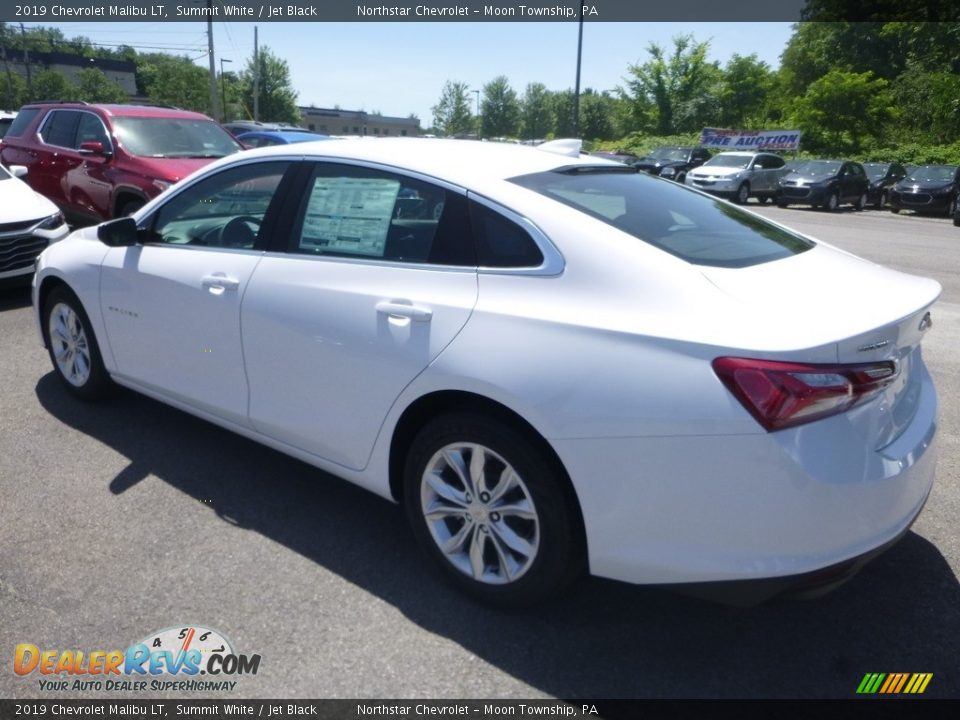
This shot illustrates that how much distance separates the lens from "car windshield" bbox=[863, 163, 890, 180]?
88.2 ft

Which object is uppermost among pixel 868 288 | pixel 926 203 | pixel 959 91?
pixel 959 91

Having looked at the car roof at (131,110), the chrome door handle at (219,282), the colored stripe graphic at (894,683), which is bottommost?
the colored stripe graphic at (894,683)

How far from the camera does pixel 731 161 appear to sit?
25.8m

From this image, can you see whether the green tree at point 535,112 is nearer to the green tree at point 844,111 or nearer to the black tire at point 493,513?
the green tree at point 844,111

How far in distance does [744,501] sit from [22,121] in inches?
464

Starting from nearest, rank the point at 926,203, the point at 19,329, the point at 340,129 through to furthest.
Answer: the point at 19,329 → the point at 926,203 → the point at 340,129

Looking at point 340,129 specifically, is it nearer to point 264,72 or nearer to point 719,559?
point 264,72

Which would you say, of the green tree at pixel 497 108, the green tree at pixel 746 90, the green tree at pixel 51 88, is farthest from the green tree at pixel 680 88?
the green tree at pixel 51 88

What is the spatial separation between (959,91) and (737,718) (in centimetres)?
4292

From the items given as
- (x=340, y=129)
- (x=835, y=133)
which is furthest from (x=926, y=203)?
(x=340, y=129)

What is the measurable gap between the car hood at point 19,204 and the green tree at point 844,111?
4143 centimetres

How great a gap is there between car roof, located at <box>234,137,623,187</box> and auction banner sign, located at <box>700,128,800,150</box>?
3900cm

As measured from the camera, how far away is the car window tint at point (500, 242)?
2738 millimetres

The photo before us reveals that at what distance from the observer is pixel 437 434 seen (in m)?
2.79
